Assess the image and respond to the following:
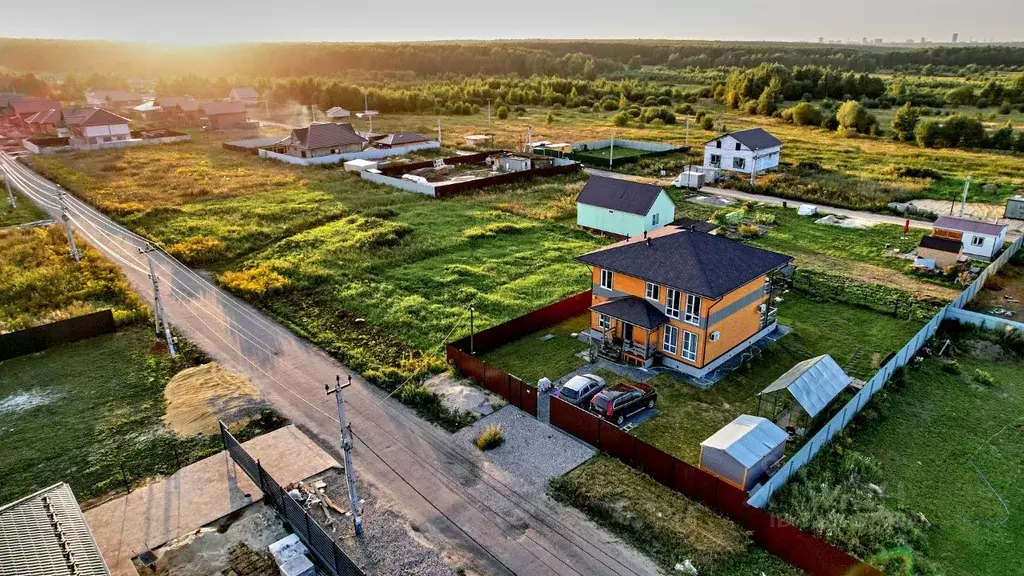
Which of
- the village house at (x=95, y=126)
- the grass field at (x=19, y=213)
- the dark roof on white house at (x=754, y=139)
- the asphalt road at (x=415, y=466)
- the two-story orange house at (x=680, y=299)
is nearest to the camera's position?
the asphalt road at (x=415, y=466)

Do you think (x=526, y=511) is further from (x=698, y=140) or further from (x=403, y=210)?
(x=698, y=140)

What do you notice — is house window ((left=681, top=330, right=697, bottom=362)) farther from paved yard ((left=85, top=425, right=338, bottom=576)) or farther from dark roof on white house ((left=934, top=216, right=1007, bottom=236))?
dark roof on white house ((left=934, top=216, right=1007, bottom=236))

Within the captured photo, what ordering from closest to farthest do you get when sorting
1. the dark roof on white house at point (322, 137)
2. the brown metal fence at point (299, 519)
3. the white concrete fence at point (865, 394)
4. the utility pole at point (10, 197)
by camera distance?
the brown metal fence at point (299, 519), the white concrete fence at point (865, 394), the utility pole at point (10, 197), the dark roof on white house at point (322, 137)

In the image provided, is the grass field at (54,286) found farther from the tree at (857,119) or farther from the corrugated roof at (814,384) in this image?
the tree at (857,119)

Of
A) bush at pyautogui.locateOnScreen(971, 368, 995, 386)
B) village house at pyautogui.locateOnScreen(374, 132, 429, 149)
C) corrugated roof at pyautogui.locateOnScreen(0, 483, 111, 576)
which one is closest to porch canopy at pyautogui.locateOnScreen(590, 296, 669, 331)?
bush at pyautogui.locateOnScreen(971, 368, 995, 386)

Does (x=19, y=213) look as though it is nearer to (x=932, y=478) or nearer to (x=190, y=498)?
(x=190, y=498)

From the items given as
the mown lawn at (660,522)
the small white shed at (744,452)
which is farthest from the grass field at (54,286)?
the small white shed at (744,452)
